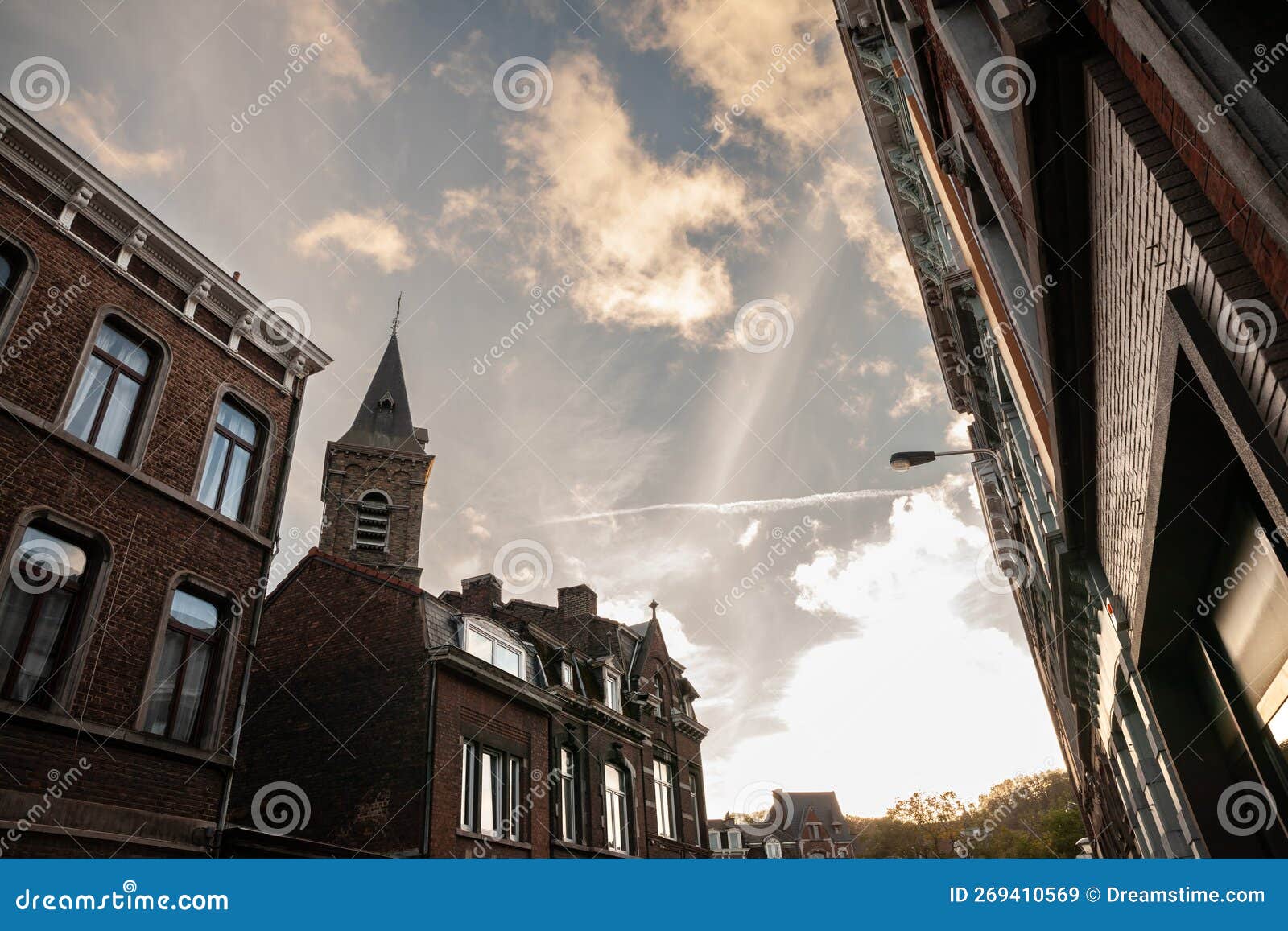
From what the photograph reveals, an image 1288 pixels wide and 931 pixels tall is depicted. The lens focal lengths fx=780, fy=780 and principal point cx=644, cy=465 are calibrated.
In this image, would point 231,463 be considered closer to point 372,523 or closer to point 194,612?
point 194,612

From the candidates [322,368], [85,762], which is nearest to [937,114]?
[322,368]

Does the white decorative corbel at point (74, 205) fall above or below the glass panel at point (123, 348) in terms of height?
above

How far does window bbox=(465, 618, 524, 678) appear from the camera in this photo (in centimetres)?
2083

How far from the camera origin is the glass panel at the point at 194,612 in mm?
11812

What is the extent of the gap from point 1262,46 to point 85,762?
42.3ft

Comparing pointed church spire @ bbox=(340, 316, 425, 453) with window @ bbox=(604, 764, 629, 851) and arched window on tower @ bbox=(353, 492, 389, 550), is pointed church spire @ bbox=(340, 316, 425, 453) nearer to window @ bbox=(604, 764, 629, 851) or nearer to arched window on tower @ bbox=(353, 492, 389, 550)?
arched window on tower @ bbox=(353, 492, 389, 550)

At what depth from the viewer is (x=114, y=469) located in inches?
438

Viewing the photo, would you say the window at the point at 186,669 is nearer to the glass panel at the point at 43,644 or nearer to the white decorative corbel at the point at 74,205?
the glass panel at the point at 43,644

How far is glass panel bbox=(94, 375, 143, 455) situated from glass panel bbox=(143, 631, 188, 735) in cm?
289

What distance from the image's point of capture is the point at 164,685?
1135cm

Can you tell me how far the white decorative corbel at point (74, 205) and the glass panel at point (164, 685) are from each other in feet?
20.4

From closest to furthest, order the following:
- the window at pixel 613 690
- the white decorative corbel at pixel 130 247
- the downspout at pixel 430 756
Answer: the white decorative corbel at pixel 130 247, the downspout at pixel 430 756, the window at pixel 613 690

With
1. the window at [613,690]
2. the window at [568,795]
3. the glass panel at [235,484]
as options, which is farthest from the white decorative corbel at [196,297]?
the window at [613,690]

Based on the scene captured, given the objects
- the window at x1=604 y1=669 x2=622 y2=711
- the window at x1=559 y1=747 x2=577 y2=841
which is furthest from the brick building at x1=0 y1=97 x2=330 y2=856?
the window at x1=604 y1=669 x2=622 y2=711
